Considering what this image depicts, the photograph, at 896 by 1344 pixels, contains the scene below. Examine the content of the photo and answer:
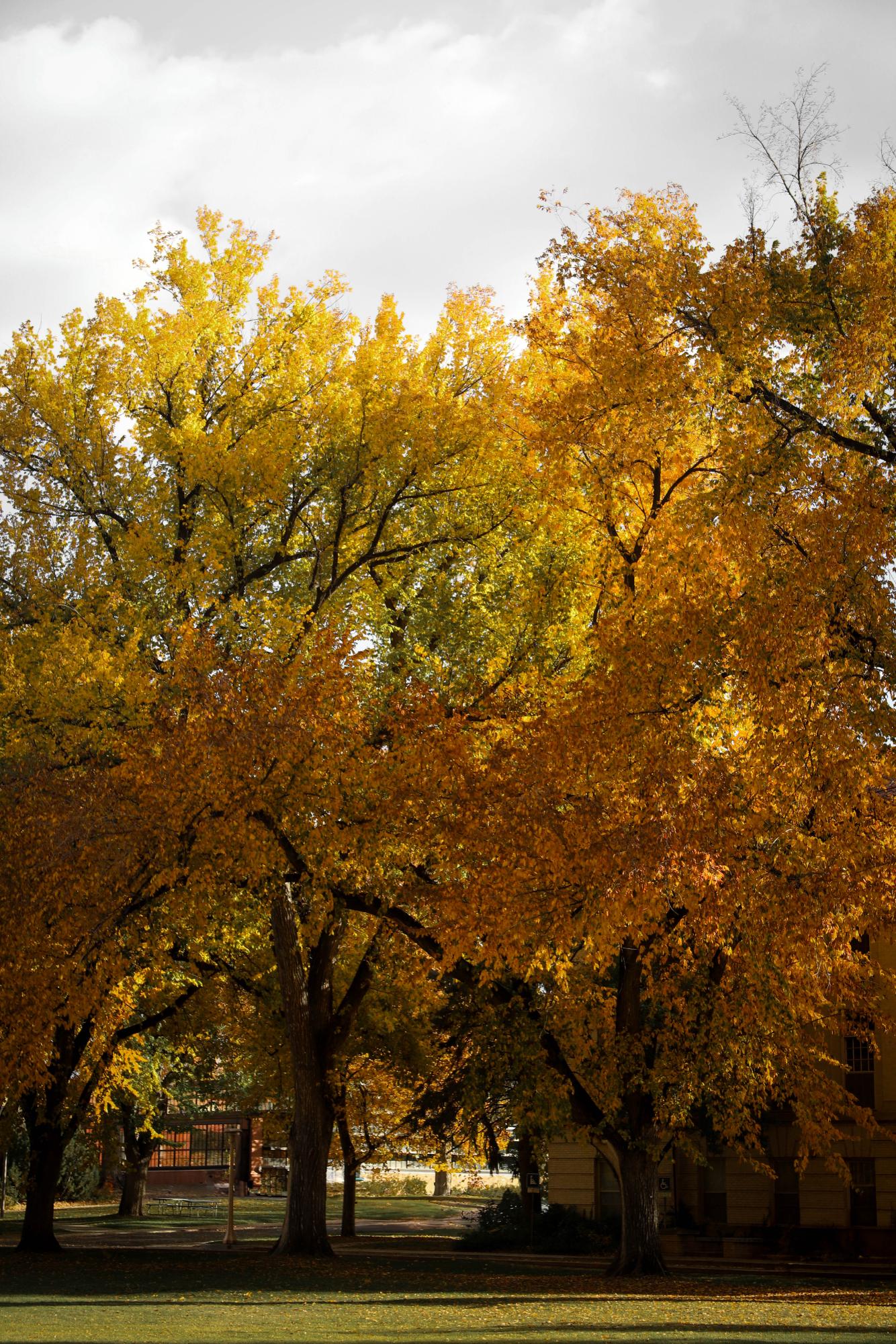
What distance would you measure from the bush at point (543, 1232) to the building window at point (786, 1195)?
13.6 ft

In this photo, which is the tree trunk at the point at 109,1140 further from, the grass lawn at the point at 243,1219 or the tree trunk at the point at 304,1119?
the tree trunk at the point at 304,1119

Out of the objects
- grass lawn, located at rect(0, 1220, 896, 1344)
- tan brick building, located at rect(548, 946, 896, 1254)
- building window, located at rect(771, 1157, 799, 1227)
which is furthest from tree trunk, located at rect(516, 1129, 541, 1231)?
grass lawn, located at rect(0, 1220, 896, 1344)

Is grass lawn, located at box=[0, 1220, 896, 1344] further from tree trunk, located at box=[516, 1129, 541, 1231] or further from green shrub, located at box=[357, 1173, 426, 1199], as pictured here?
green shrub, located at box=[357, 1173, 426, 1199]

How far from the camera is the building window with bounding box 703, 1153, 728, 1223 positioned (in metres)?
35.4

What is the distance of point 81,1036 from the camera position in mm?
27438

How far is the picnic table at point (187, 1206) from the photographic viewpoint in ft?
168

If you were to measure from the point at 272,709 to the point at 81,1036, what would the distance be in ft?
36.8

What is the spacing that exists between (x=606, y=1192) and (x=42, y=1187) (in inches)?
644

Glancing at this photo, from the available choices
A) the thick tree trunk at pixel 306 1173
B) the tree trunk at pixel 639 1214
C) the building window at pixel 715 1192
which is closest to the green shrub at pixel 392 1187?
the building window at pixel 715 1192

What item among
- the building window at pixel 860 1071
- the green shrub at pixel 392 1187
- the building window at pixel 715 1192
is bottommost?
the green shrub at pixel 392 1187

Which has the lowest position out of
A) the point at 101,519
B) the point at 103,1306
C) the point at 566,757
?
the point at 103,1306

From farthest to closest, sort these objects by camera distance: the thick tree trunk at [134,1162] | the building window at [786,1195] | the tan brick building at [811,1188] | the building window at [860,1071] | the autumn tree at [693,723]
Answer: the thick tree trunk at [134,1162] < the building window at [786,1195] < the building window at [860,1071] < the tan brick building at [811,1188] < the autumn tree at [693,723]

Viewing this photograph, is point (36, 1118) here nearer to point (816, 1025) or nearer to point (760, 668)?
point (816, 1025)

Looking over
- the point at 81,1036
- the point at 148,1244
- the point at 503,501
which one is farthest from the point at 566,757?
the point at 148,1244
